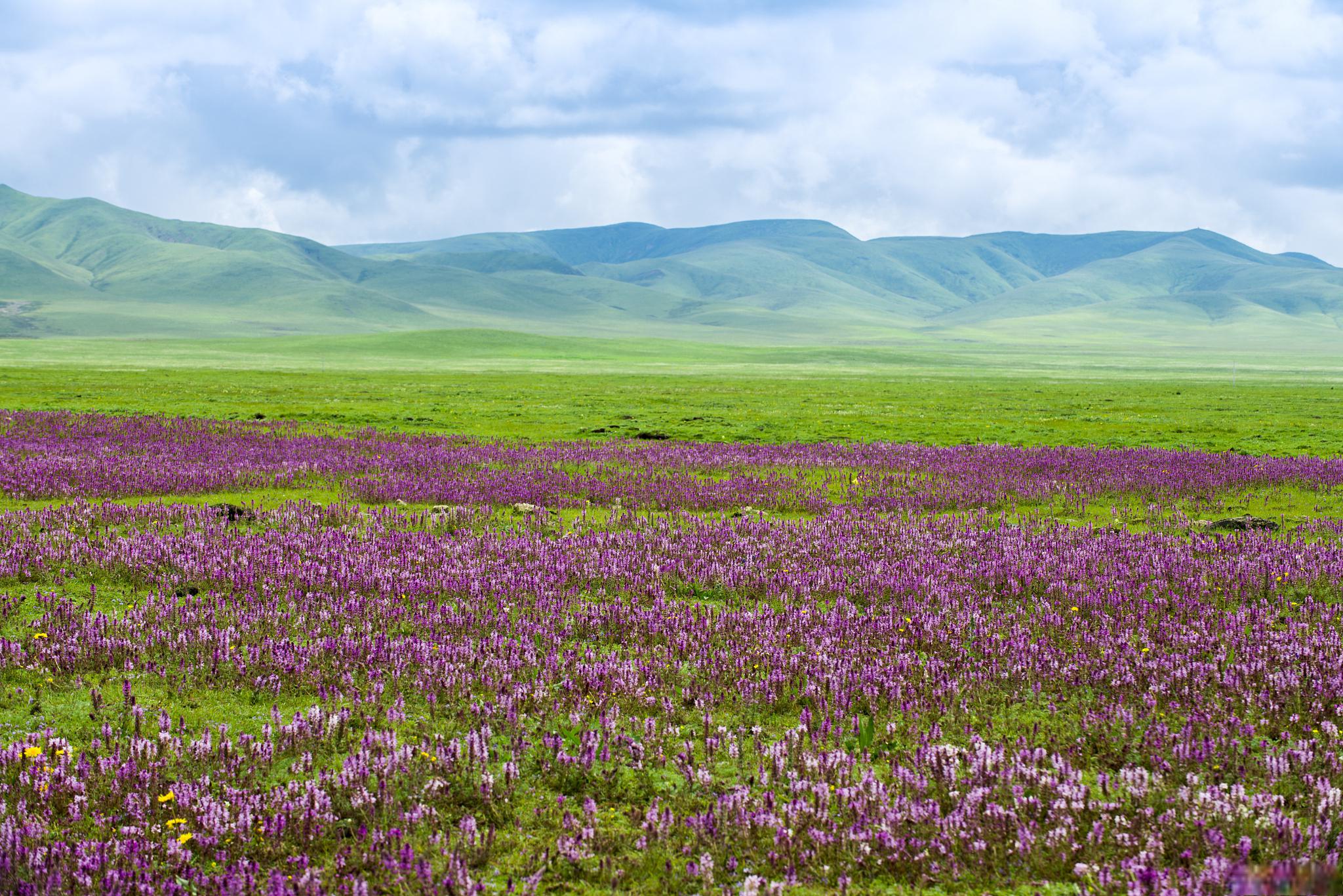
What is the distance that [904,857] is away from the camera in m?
5.98

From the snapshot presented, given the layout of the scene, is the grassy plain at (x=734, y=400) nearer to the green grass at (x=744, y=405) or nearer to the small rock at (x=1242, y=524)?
the green grass at (x=744, y=405)

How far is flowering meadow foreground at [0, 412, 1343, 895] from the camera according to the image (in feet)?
19.6

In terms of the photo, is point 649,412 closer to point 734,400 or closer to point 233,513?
point 734,400

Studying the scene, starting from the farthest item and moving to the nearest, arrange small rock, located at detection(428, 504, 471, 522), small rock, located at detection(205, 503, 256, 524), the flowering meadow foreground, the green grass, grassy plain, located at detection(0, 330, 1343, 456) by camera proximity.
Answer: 1. grassy plain, located at detection(0, 330, 1343, 456)
2. the green grass
3. small rock, located at detection(428, 504, 471, 522)
4. small rock, located at detection(205, 503, 256, 524)
5. the flowering meadow foreground

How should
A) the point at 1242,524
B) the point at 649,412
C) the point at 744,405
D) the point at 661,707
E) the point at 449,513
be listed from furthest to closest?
the point at 744,405 → the point at 649,412 → the point at 449,513 → the point at 1242,524 → the point at 661,707

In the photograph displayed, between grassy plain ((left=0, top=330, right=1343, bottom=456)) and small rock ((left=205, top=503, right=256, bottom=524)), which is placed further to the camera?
grassy plain ((left=0, top=330, right=1343, bottom=456))

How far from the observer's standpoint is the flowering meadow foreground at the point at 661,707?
596 cm


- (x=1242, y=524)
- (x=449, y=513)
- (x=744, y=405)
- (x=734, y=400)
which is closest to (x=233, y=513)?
(x=449, y=513)

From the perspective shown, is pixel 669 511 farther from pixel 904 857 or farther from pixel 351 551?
pixel 904 857

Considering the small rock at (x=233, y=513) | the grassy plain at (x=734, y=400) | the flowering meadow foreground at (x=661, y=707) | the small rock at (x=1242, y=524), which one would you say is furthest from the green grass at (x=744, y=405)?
the flowering meadow foreground at (x=661, y=707)

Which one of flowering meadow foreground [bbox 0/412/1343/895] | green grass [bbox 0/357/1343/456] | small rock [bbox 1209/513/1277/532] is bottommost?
flowering meadow foreground [bbox 0/412/1343/895]

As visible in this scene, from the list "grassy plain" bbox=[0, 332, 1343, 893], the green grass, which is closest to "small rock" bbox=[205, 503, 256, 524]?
"grassy plain" bbox=[0, 332, 1343, 893]

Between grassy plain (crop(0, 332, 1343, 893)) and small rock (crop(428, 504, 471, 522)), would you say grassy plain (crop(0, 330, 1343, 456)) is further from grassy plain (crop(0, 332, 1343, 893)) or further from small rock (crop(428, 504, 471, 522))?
small rock (crop(428, 504, 471, 522))

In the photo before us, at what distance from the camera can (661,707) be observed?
834cm
